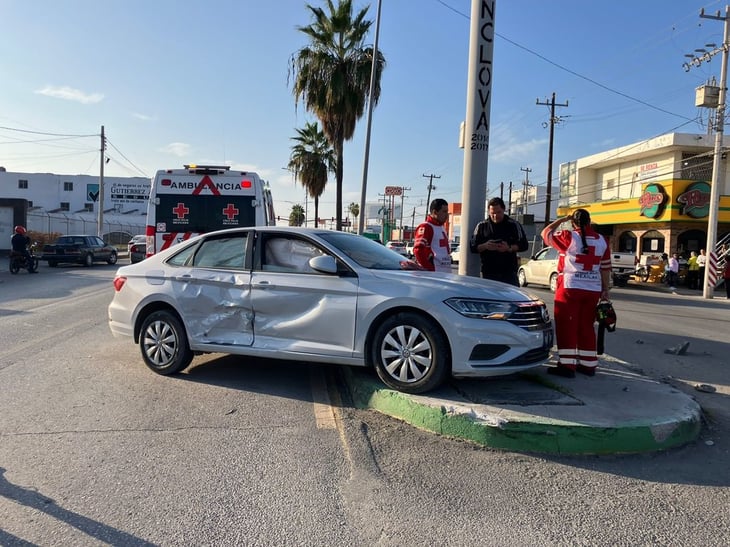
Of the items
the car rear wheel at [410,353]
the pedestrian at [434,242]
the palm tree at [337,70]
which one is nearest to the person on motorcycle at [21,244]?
the palm tree at [337,70]

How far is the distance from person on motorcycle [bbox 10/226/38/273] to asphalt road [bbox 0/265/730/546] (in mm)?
16602

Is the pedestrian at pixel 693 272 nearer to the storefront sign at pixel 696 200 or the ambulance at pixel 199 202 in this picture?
the storefront sign at pixel 696 200

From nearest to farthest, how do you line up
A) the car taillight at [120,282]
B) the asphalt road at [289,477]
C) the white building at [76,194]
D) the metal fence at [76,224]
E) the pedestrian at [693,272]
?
the asphalt road at [289,477], the car taillight at [120,282], the pedestrian at [693,272], the metal fence at [76,224], the white building at [76,194]

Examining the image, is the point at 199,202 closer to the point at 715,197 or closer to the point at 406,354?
the point at 406,354

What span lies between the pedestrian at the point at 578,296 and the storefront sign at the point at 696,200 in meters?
25.1

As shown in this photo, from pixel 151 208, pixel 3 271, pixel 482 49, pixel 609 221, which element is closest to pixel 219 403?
pixel 482 49

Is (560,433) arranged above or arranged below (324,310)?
below

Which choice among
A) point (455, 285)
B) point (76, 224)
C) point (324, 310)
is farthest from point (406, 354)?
point (76, 224)

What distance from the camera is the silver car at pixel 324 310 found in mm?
4668

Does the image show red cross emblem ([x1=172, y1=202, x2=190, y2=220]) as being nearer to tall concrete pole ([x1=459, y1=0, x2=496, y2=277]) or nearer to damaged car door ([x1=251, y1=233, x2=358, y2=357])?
damaged car door ([x1=251, y1=233, x2=358, y2=357])

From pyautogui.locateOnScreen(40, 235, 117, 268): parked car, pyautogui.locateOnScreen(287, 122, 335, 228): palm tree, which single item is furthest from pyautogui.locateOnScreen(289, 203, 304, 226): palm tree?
pyautogui.locateOnScreen(40, 235, 117, 268): parked car

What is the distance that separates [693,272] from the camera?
24.3 meters

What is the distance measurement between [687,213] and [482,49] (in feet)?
80.2

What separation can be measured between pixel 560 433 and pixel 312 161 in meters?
31.6
